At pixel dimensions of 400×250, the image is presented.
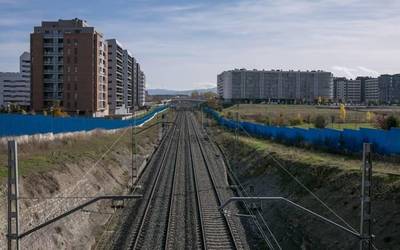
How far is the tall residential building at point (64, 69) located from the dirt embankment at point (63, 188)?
195 feet

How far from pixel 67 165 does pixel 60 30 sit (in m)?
76.7

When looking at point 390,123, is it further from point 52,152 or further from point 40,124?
point 40,124

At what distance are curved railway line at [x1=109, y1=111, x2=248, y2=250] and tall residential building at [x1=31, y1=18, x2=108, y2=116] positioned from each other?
56.9 metres

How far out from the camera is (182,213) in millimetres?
25188

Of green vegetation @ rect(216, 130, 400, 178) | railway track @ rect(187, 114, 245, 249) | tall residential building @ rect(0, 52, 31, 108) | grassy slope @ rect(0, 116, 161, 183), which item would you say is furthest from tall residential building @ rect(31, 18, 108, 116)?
tall residential building @ rect(0, 52, 31, 108)

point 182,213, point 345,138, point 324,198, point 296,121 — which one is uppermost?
point 345,138

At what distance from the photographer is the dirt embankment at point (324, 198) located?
1733cm

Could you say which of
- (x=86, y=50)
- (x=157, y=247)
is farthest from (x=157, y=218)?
(x=86, y=50)

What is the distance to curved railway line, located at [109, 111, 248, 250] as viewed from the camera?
A: 65.5ft

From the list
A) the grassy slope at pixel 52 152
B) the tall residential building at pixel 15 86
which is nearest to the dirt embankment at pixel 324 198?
the grassy slope at pixel 52 152

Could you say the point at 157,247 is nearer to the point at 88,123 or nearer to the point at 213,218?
the point at 213,218

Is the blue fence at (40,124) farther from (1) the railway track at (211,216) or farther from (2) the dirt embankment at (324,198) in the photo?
(2) the dirt embankment at (324,198)

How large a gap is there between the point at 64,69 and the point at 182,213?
7818 centimetres

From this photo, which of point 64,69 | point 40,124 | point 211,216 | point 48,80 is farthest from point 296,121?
point 48,80
